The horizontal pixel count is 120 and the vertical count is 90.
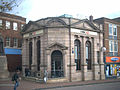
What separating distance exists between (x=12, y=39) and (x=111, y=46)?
18.3m

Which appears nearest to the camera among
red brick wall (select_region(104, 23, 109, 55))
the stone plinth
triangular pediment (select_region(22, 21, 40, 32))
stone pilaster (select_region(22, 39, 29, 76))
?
the stone plinth

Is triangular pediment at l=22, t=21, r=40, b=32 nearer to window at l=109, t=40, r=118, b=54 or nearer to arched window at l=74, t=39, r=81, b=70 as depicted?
arched window at l=74, t=39, r=81, b=70

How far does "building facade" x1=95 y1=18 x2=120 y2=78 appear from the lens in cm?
3103

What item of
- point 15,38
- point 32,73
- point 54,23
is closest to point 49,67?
point 32,73

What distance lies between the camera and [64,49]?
23641 mm

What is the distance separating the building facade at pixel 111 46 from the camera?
3103cm

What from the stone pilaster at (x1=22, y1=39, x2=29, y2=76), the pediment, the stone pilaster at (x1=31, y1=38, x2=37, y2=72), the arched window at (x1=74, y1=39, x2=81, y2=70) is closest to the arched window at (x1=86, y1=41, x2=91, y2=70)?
the arched window at (x1=74, y1=39, x2=81, y2=70)

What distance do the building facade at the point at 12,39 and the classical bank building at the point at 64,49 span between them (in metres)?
6.11

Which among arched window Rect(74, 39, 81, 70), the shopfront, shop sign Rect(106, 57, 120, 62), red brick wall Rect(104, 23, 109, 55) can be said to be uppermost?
red brick wall Rect(104, 23, 109, 55)

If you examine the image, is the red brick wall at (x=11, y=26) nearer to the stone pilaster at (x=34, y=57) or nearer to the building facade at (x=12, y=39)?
the building facade at (x=12, y=39)

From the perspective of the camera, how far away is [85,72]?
2531cm

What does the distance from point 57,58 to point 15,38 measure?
565 inches

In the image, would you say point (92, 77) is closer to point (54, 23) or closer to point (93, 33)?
point (93, 33)

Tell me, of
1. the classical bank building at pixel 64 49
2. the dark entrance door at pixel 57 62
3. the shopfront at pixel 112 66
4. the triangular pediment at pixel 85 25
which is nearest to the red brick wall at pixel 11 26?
the classical bank building at pixel 64 49
